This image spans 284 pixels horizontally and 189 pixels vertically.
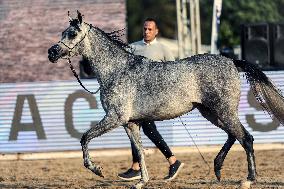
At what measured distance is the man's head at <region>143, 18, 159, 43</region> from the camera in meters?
12.8

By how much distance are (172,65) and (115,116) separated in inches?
36.7

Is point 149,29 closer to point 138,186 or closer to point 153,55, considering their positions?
point 153,55

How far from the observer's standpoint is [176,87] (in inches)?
439

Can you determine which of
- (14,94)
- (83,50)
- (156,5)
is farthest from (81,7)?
(156,5)

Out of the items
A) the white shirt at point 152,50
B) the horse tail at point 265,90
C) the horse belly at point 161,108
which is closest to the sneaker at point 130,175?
the white shirt at point 152,50

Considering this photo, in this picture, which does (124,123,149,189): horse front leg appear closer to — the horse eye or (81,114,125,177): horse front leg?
(81,114,125,177): horse front leg

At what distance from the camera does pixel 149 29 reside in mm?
12797

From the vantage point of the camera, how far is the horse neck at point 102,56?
37.6 ft

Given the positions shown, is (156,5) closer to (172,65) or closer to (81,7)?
(81,7)

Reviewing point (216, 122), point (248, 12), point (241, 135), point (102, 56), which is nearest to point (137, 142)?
point (216, 122)

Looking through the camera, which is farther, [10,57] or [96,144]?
[10,57]

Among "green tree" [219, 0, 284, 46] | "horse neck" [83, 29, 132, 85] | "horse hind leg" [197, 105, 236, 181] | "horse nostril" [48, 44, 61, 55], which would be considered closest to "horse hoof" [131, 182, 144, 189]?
"horse hind leg" [197, 105, 236, 181]

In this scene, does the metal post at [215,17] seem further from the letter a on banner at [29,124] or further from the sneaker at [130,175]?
the sneaker at [130,175]

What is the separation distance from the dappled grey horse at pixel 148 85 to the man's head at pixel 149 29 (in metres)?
1.24
